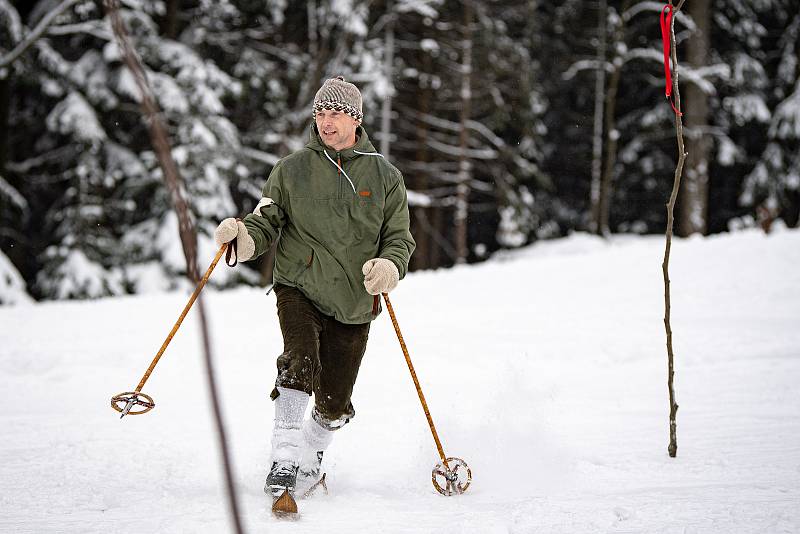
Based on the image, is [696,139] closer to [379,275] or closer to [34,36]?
[34,36]

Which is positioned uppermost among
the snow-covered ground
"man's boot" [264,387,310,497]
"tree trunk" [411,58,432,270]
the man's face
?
the man's face

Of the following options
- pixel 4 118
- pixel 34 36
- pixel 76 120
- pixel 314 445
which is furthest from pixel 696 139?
pixel 314 445

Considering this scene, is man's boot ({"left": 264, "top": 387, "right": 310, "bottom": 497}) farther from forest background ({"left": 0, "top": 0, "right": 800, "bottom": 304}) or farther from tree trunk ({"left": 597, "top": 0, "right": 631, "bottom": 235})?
tree trunk ({"left": 597, "top": 0, "right": 631, "bottom": 235})

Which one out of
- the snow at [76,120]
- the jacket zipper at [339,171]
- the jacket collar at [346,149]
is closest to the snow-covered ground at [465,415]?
the jacket zipper at [339,171]

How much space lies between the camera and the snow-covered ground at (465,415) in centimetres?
319

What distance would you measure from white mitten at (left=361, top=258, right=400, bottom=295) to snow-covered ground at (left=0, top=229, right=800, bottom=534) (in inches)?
38.7

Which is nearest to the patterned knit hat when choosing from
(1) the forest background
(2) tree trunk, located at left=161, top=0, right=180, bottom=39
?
(1) the forest background

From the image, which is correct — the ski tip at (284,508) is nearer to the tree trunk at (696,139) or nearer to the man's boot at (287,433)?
the man's boot at (287,433)

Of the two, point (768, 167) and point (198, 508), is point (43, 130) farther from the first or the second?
point (768, 167)

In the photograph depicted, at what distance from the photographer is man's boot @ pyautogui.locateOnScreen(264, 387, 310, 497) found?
3.19 metres

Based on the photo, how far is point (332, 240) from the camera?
3545mm

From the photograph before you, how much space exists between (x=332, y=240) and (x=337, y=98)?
2.29ft

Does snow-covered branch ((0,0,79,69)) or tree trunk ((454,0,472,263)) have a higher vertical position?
snow-covered branch ((0,0,79,69))

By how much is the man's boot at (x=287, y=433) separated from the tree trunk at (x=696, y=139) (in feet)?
55.1
